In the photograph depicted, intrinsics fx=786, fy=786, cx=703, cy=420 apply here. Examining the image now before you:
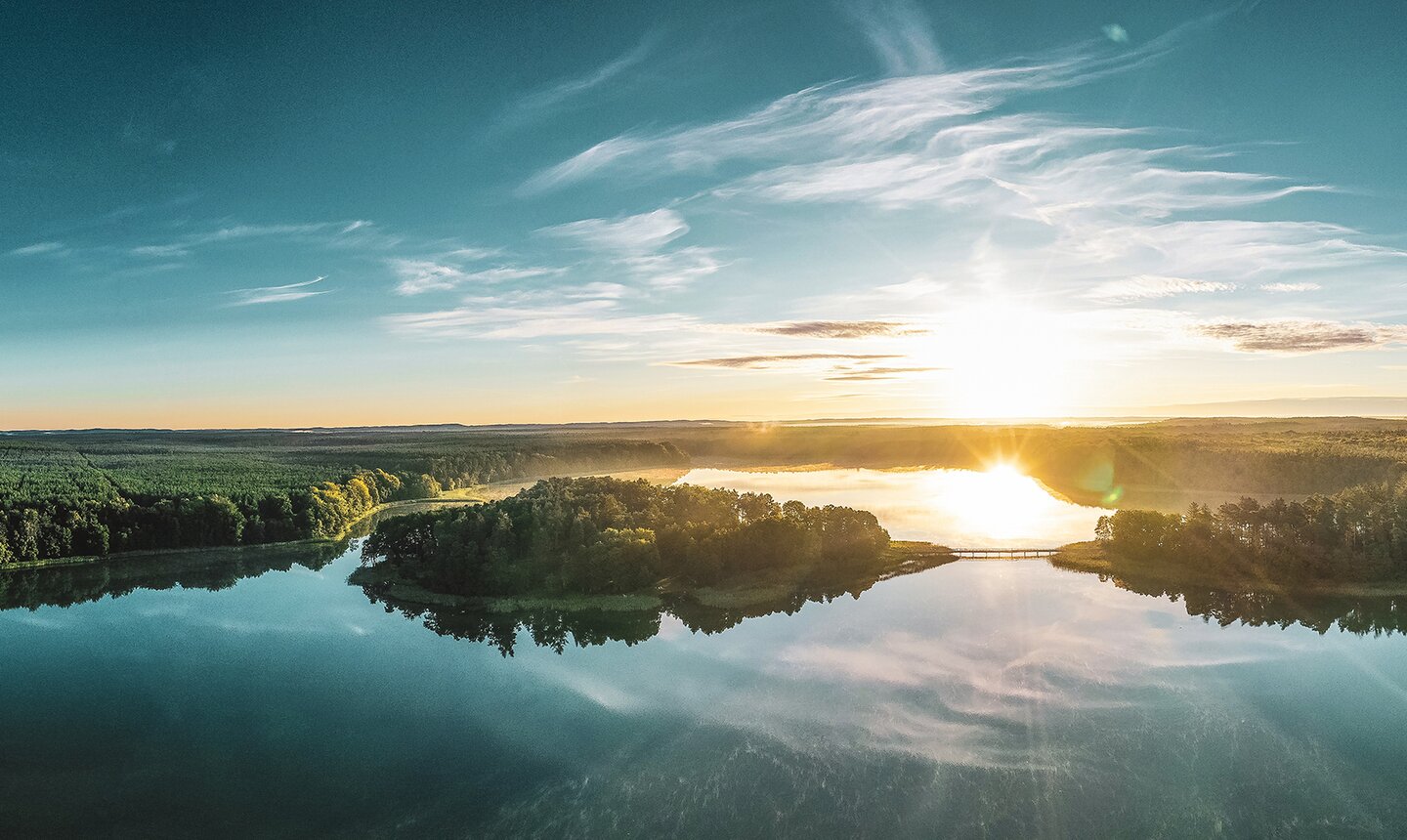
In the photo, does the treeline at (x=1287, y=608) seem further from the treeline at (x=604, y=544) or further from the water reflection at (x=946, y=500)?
the treeline at (x=604, y=544)

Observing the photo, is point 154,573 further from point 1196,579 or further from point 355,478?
point 1196,579

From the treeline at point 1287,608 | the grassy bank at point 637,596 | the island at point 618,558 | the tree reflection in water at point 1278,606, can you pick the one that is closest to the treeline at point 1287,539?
the tree reflection in water at point 1278,606

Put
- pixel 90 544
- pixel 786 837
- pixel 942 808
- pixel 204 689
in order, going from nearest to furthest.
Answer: pixel 786 837
pixel 942 808
pixel 204 689
pixel 90 544

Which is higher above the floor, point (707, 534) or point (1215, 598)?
point (707, 534)

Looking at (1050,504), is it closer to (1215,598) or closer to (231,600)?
(1215,598)

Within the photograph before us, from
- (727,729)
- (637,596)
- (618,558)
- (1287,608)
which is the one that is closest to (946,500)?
(1287,608)

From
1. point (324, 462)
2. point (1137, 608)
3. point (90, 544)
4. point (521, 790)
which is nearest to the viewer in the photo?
point (521, 790)

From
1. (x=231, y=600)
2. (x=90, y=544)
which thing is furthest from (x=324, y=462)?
(x=231, y=600)

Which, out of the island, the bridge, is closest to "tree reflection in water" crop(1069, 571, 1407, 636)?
the bridge
